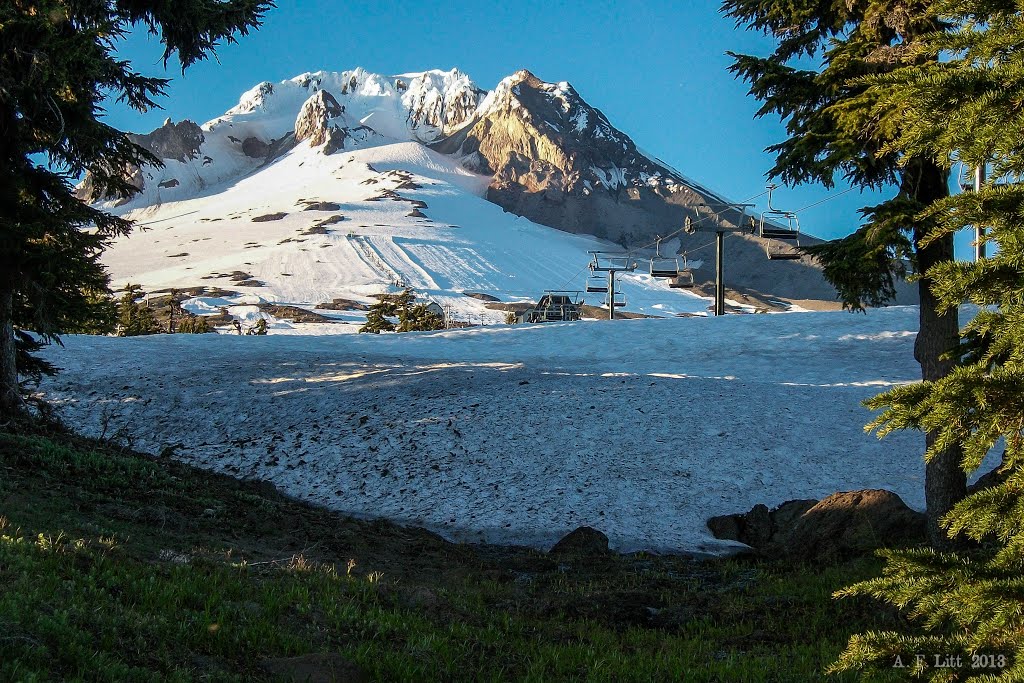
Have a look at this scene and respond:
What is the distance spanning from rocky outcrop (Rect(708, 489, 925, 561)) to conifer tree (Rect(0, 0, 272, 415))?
45.2 feet

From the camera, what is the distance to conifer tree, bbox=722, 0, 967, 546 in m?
9.84

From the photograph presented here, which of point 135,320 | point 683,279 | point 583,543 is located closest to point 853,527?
point 583,543

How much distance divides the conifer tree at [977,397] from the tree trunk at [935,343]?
4.98 metres

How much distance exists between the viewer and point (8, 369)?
15.6 meters

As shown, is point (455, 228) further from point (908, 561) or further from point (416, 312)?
point (908, 561)

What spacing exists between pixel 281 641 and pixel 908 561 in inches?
188

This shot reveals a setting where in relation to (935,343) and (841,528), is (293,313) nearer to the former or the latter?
(841,528)

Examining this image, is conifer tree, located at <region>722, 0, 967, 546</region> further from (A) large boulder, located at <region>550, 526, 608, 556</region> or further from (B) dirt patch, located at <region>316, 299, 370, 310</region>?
(B) dirt patch, located at <region>316, 299, 370, 310</region>

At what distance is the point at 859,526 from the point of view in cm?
1163

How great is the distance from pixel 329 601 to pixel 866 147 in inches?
372

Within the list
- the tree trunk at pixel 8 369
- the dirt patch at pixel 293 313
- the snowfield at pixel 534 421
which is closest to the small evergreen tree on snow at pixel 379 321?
the snowfield at pixel 534 421

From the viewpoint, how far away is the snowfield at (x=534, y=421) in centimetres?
1588

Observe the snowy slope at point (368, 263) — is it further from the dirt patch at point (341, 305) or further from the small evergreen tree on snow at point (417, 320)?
the small evergreen tree on snow at point (417, 320)

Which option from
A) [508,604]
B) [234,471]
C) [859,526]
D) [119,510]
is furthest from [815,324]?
[119,510]
